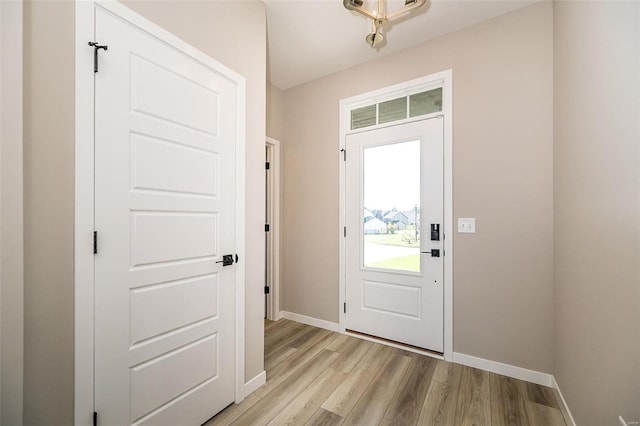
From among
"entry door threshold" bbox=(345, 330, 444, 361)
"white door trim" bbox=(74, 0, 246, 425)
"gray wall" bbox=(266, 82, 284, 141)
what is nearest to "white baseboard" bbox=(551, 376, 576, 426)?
"entry door threshold" bbox=(345, 330, 444, 361)

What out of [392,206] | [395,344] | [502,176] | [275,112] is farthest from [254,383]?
[275,112]

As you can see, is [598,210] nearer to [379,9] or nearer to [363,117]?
[379,9]

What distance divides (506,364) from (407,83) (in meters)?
2.62

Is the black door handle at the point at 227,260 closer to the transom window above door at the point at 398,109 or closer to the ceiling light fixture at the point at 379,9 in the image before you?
the ceiling light fixture at the point at 379,9

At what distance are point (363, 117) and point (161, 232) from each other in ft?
7.55

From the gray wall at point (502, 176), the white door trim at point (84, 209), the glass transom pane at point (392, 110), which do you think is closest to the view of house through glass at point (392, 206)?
the glass transom pane at point (392, 110)

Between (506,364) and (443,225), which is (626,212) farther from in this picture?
(506,364)

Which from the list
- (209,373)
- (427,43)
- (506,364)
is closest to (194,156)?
(209,373)

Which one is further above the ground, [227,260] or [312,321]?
[227,260]

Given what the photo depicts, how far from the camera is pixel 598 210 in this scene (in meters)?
1.32

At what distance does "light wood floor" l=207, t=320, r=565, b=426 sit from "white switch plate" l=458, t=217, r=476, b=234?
1.16 m

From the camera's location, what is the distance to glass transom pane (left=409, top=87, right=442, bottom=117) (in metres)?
2.50

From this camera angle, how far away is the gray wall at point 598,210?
1.06 metres

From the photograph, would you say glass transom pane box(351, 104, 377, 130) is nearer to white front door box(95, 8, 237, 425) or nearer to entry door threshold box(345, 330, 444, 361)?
white front door box(95, 8, 237, 425)
